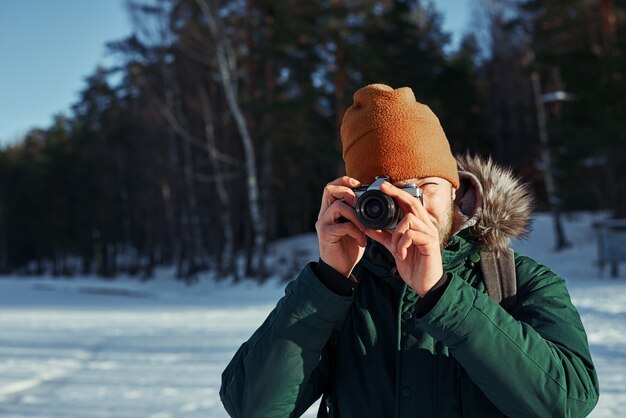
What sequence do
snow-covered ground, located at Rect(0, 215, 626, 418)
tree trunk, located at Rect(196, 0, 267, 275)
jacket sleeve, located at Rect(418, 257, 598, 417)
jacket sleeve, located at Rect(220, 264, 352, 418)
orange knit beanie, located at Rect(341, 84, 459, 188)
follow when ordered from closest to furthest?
jacket sleeve, located at Rect(418, 257, 598, 417)
jacket sleeve, located at Rect(220, 264, 352, 418)
orange knit beanie, located at Rect(341, 84, 459, 188)
snow-covered ground, located at Rect(0, 215, 626, 418)
tree trunk, located at Rect(196, 0, 267, 275)

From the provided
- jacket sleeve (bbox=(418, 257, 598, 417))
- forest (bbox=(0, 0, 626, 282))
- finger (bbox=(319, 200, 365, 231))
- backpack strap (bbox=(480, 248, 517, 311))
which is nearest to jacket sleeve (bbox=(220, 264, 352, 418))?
finger (bbox=(319, 200, 365, 231))

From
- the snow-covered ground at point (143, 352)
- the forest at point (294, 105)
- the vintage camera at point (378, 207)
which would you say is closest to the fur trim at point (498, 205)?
the vintage camera at point (378, 207)

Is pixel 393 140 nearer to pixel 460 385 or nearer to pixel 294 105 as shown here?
pixel 460 385

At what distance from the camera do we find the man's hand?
1222mm

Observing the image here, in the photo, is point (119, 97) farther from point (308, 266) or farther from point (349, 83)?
point (308, 266)

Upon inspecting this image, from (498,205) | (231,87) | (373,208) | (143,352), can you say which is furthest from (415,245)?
(231,87)

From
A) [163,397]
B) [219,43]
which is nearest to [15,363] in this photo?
[163,397]

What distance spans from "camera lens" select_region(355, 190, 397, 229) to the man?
2 centimetres

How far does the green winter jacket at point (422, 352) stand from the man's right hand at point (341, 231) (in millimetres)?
60

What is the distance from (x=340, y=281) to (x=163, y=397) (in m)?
4.14

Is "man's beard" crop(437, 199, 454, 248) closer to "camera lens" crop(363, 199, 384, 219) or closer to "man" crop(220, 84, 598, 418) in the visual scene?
"man" crop(220, 84, 598, 418)

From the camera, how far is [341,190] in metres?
1.35

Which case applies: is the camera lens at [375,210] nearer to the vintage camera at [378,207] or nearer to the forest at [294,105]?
the vintage camera at [378,207]

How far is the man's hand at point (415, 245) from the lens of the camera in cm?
122
